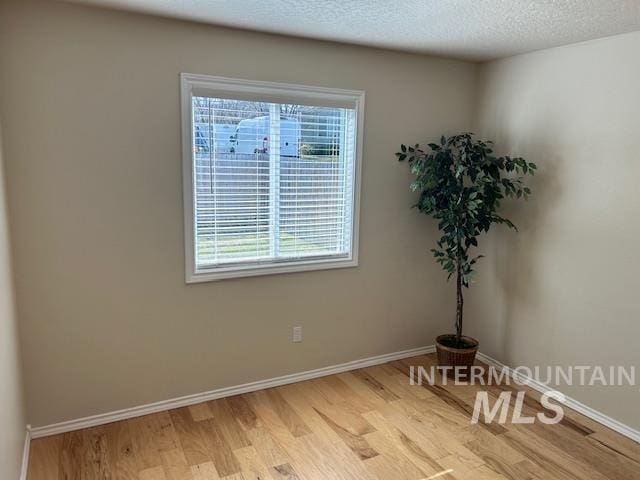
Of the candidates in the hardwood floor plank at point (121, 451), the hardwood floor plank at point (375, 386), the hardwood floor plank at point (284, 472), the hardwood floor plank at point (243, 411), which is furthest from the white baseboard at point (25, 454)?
the hardwood floor plank at point (375, 386)

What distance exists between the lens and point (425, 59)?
10.7ft

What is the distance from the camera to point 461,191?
2996 millimetres

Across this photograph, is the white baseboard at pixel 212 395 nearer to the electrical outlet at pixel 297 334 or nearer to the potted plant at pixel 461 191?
the electrical outlet at pixel 297 334

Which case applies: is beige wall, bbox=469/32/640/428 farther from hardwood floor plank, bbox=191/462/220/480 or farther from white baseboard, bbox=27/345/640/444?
hardwood floor plank, bbox=191/462/220/480

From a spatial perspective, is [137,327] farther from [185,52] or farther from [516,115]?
[516,115]

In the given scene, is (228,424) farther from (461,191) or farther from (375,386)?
(461,191)

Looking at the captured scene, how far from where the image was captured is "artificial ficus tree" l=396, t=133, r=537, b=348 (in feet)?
9.68

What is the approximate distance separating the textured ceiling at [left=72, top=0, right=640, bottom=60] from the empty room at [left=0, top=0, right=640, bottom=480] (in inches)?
0.8

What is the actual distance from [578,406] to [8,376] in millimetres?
3147

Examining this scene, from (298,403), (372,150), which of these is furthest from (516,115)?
(298,403)

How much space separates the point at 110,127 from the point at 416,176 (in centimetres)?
205

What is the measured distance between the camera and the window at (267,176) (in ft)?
8.80

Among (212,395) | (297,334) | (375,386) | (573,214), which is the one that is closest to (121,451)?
(212,395)

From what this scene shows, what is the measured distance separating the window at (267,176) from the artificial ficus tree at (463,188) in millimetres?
492
